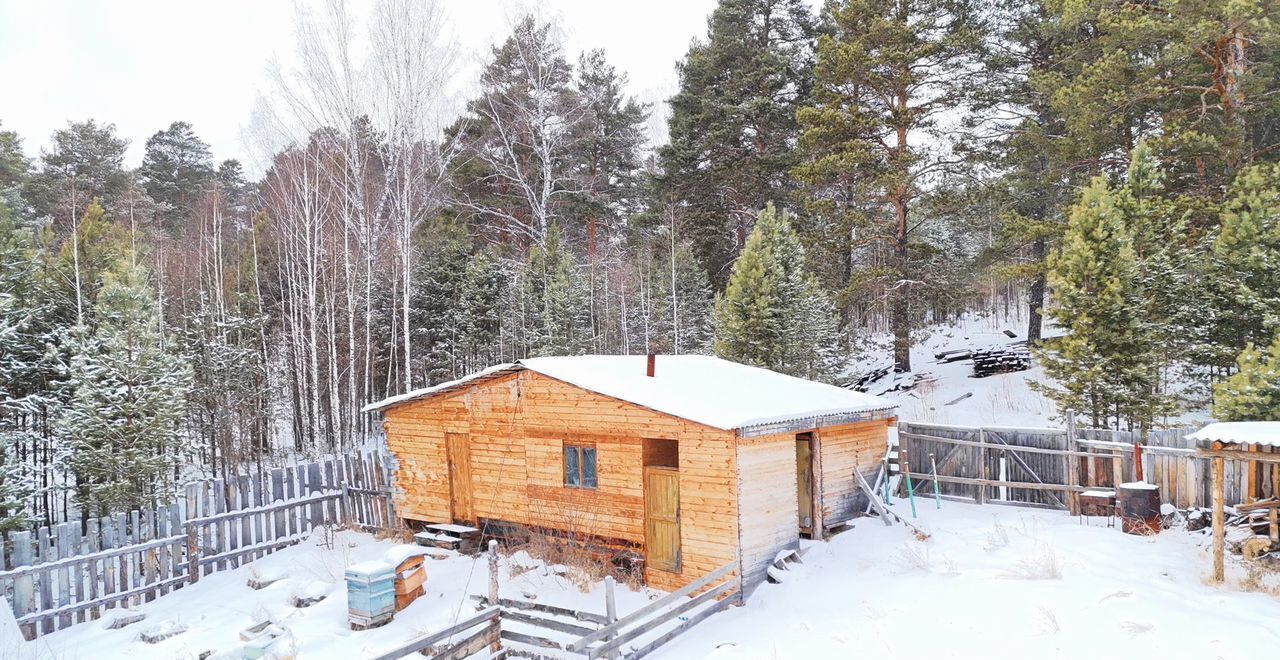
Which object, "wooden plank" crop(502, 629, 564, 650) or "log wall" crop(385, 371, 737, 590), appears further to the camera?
"log wall" crop(385, 371, 737, 590)

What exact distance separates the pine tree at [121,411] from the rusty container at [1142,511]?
19.2m

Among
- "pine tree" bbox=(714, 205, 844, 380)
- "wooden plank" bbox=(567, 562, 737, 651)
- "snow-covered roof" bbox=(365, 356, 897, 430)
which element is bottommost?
"wooden plank" bbox=(567, 562, 737, 651)

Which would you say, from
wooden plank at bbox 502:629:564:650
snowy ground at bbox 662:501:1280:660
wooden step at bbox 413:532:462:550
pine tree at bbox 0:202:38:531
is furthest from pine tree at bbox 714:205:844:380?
pine tree at bbox 0:202:38:531

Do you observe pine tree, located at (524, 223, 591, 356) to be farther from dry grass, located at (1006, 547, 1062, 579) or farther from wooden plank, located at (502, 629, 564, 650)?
dry grass, located at (1006, 547, 1062, 579)

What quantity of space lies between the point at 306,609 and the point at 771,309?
1447cm

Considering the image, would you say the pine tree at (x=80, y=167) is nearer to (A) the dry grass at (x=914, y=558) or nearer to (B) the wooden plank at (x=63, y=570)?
(B) the wooden plank at (x=63, y=570)

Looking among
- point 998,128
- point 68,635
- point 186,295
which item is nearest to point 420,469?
point 68,635

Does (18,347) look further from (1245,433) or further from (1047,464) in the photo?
(1245,433)

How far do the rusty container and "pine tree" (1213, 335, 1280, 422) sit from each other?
6.54ft

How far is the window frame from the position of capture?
12.5m

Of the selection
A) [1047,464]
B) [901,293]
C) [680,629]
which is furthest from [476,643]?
[901,293]

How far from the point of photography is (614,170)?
3356 cm

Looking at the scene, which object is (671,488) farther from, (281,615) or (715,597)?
(281,615)

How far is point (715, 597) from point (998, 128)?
22.8 m
